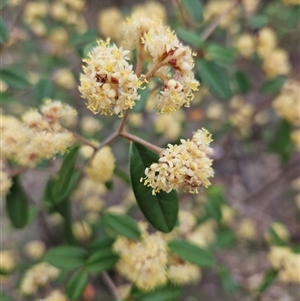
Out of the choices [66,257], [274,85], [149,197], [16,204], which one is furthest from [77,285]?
[274,85]

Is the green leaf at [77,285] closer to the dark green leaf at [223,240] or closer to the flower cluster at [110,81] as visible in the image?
the flower cluster at [110,81]

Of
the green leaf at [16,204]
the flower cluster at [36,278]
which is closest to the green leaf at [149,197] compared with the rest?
the green leaf at [16,204]

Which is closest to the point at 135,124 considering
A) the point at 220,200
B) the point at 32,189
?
the point at 220,200

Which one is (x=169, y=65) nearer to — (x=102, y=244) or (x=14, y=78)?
(x=102, y=244)

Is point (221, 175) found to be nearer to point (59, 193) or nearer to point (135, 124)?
point (135, 124)

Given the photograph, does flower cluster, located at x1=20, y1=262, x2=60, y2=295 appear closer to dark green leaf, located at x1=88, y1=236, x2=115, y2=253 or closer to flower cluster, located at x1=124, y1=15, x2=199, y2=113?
dark green leaf, located at x1=88, y1=236, x2=115, y2=253
